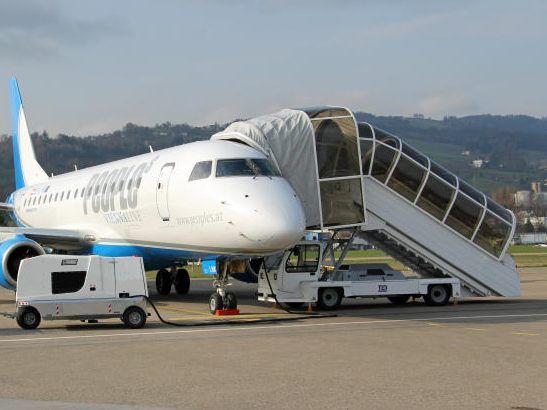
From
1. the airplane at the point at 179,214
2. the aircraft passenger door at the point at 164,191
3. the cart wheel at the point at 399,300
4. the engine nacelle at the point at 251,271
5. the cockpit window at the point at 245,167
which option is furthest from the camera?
the cart wheel at the point at 399,300

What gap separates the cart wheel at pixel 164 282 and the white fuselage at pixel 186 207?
12.7ft

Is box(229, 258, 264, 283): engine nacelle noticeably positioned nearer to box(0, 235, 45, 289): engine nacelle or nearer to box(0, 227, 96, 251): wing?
box(0, 227, 96, 251): wing

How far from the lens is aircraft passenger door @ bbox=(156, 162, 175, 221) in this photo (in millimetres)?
21400

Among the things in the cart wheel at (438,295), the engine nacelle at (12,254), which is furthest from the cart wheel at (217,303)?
the engine nacelle at (12,254)

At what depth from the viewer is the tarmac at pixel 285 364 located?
9430 mm

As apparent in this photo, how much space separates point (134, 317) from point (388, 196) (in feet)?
27.4

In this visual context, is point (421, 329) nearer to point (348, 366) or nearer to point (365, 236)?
point (348, 366)

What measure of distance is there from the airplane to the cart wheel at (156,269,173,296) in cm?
4

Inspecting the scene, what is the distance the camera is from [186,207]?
797 inches

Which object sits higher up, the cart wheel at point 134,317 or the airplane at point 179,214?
the airplane at point 179,214

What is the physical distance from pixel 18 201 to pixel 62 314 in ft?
69.6

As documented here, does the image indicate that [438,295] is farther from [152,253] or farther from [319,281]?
[152,253]

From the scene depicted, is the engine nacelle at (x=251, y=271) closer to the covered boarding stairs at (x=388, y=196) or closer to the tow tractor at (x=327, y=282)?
the tow tractor at (x=327, y=282)

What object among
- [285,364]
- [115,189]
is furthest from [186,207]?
[285,364]
